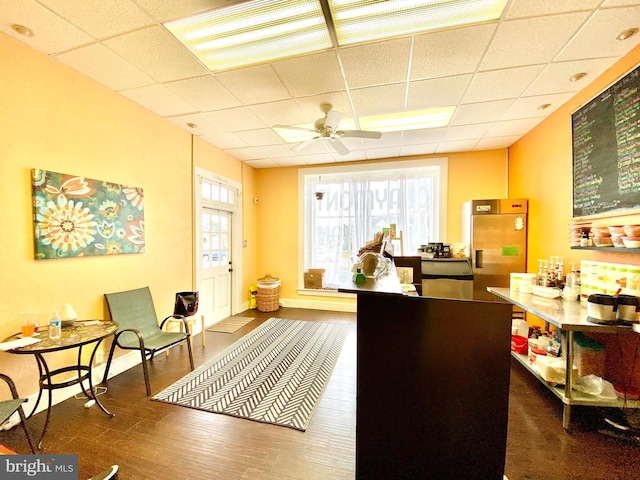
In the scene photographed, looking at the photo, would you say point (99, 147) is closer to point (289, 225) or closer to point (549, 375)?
point (289, 225)

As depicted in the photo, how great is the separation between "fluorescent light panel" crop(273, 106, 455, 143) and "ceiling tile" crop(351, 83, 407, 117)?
0.27m

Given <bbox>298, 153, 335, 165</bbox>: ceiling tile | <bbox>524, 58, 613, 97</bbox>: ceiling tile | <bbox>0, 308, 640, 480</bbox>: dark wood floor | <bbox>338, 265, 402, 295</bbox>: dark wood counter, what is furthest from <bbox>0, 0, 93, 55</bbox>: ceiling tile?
<bbox>524, 58, 613, 97</bbox>: ceiling tile

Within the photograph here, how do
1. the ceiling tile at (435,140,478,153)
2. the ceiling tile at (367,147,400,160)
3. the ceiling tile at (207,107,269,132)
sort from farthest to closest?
the ceiling tile at (367,147,400,160) → the ceiling tile at (435,140,478,153) → the ceiling tile at (207,107,269,132)

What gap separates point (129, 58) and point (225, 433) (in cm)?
318

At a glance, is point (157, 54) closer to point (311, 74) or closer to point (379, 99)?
point (311, 74)

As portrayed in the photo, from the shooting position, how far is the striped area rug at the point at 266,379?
2191 mm

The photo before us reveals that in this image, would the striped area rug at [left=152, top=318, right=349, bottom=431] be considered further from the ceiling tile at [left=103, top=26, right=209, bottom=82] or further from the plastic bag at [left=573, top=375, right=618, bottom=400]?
the ceiling tile at [left=103, top=26, right=209, bottom=82]

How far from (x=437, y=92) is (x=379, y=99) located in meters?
0.59

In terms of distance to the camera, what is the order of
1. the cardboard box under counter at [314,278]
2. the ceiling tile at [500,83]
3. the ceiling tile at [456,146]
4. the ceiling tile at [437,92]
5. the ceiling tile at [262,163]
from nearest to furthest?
the ceiling tile at [500,83], the ceiling tile at [437,92], the ceiling tile at [456,146], the ceiling tile at [262,163], the cardboard box under counter at [314,278]

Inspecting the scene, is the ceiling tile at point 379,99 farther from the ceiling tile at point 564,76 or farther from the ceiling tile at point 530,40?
the ceiling tile at point 564,76

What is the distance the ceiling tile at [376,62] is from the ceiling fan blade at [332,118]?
0.32m

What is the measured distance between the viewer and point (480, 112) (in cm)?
310

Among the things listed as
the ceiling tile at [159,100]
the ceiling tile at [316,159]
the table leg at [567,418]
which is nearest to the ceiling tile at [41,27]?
the ceiling tile at [159,100]

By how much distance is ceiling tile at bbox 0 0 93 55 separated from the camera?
170 centimetres
